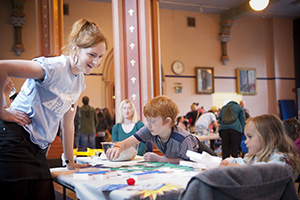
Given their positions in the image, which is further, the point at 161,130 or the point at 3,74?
the point at 161,130

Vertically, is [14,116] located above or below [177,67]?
below

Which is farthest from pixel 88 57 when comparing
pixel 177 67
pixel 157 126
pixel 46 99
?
pixel 177 67

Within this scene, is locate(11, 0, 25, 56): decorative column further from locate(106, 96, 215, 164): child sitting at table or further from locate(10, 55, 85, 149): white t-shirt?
locate(10, 55, 85, 149): white t-shirt

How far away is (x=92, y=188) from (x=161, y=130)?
3.23ft

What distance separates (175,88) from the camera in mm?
13953

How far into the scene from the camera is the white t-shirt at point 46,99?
178cm

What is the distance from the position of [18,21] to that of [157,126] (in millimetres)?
10352

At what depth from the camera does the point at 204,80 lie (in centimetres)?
1456

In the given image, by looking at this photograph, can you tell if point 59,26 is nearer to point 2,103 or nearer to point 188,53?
point 188,53

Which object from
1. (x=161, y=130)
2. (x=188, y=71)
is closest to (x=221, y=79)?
(x=188, y=71)

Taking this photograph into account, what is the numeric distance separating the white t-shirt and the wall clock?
1219 cm

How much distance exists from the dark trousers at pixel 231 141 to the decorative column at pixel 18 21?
24.8ft

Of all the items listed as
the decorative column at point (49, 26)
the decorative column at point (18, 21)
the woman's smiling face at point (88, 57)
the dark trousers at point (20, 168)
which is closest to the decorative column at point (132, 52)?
the woman's smiling face at point (88, 57)

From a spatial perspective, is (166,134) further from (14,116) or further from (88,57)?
(14,116)
